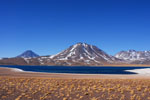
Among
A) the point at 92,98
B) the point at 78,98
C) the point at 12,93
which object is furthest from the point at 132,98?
the point at 12,93

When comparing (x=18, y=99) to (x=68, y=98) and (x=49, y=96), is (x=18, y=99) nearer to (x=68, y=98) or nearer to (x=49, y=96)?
(x=49, y=96)

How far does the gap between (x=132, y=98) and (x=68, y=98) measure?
560 centimetres

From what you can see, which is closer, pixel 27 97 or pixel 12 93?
pixel 27 97

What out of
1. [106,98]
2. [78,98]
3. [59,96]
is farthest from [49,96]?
[106,98]

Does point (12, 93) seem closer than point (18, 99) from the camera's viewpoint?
No

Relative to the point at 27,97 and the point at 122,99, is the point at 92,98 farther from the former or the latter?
the point at 27,97

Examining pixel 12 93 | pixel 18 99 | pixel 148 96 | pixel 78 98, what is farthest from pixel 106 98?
pixel 12 93

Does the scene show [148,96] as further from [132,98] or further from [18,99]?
[18,99]

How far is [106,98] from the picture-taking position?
17.3m

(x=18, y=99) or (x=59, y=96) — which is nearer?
(x=18, y=99)

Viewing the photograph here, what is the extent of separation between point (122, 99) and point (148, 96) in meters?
3.02

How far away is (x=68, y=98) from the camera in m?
17.1

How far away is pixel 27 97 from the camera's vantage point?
17.2 m

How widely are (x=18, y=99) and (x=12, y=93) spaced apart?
253 cm
